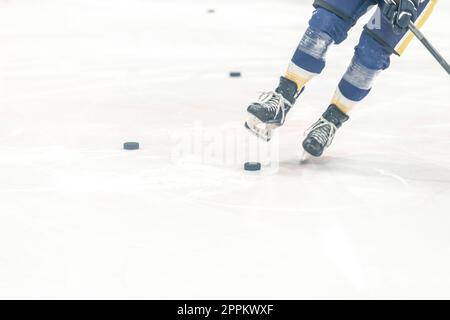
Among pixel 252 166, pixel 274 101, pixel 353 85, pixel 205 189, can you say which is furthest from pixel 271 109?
pixel 205 189

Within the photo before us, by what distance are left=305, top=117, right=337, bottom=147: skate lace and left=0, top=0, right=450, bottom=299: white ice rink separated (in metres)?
0.09

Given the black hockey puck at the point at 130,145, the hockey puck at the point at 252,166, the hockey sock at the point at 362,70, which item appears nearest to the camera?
the hockey puck at the point at 252,166

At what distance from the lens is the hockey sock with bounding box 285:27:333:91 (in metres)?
3.11

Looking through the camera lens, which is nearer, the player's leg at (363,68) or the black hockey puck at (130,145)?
the player's leg at (363,68)

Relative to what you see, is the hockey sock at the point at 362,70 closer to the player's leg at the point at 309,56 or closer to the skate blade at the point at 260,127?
the player's leg at the point at 309,56

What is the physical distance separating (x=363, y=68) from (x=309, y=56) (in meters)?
0.22

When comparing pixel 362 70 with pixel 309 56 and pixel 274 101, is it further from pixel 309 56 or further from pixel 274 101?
pixel 274 101

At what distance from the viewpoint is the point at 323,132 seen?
324cm

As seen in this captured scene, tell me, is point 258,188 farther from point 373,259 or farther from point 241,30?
point 241,30

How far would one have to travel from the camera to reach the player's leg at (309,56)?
306 centimetres

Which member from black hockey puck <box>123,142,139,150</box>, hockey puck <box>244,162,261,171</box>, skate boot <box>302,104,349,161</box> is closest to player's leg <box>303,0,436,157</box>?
skate boot <box>302,104,349,161</box>

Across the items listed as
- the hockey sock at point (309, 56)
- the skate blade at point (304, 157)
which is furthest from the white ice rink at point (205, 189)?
the hockey sock at point (309, 56)

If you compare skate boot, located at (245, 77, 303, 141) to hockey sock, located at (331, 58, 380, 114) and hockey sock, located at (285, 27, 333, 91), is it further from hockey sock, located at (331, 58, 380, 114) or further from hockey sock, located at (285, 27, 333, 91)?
hockey sock, located at (331, 58, 380, 114)

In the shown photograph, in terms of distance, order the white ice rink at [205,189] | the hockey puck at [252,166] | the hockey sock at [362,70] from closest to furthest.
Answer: the white ice rink at [205,189]
the hockey puck at [252,166]
the hockey sock at [362,70]
